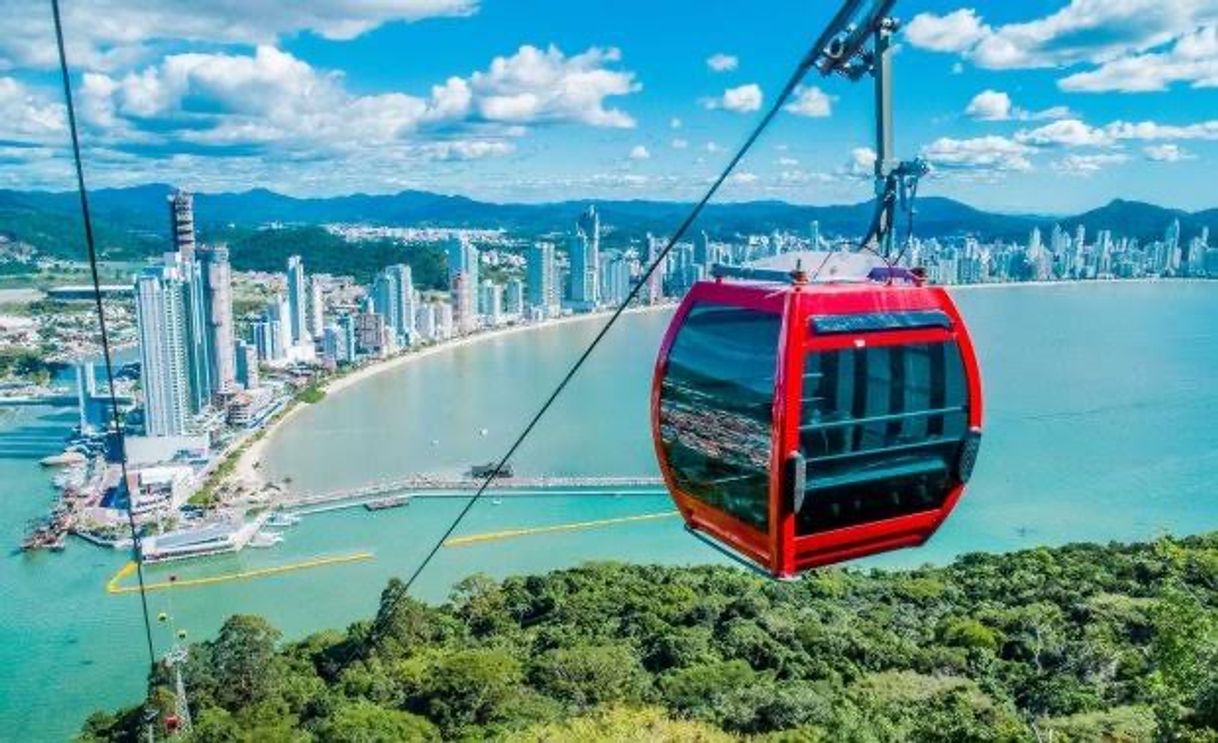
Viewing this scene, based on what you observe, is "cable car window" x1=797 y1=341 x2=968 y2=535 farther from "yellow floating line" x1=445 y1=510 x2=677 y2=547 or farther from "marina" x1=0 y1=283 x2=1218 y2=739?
"yellow floating line" x1=445 y1=510 x2=677 y2=547

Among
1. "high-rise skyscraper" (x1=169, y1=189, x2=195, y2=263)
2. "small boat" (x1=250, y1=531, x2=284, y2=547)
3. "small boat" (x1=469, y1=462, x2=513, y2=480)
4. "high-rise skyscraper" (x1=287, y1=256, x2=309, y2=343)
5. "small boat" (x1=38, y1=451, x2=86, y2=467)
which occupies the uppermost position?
"high-rise skyscraper" (x1=169, y1=189, x2=195, y2=263)

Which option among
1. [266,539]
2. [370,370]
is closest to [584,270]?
[370,370]

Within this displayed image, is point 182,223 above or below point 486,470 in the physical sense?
above

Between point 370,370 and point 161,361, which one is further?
point 370,370

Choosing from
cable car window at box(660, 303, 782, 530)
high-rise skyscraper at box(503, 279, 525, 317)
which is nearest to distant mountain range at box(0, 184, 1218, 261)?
high-rise skyscraper at box(503, 279, 525, 317)

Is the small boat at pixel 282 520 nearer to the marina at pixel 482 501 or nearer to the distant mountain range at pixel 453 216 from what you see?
the marina at pixel 482 501

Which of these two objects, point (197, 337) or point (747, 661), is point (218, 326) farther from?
point (747, 661)
